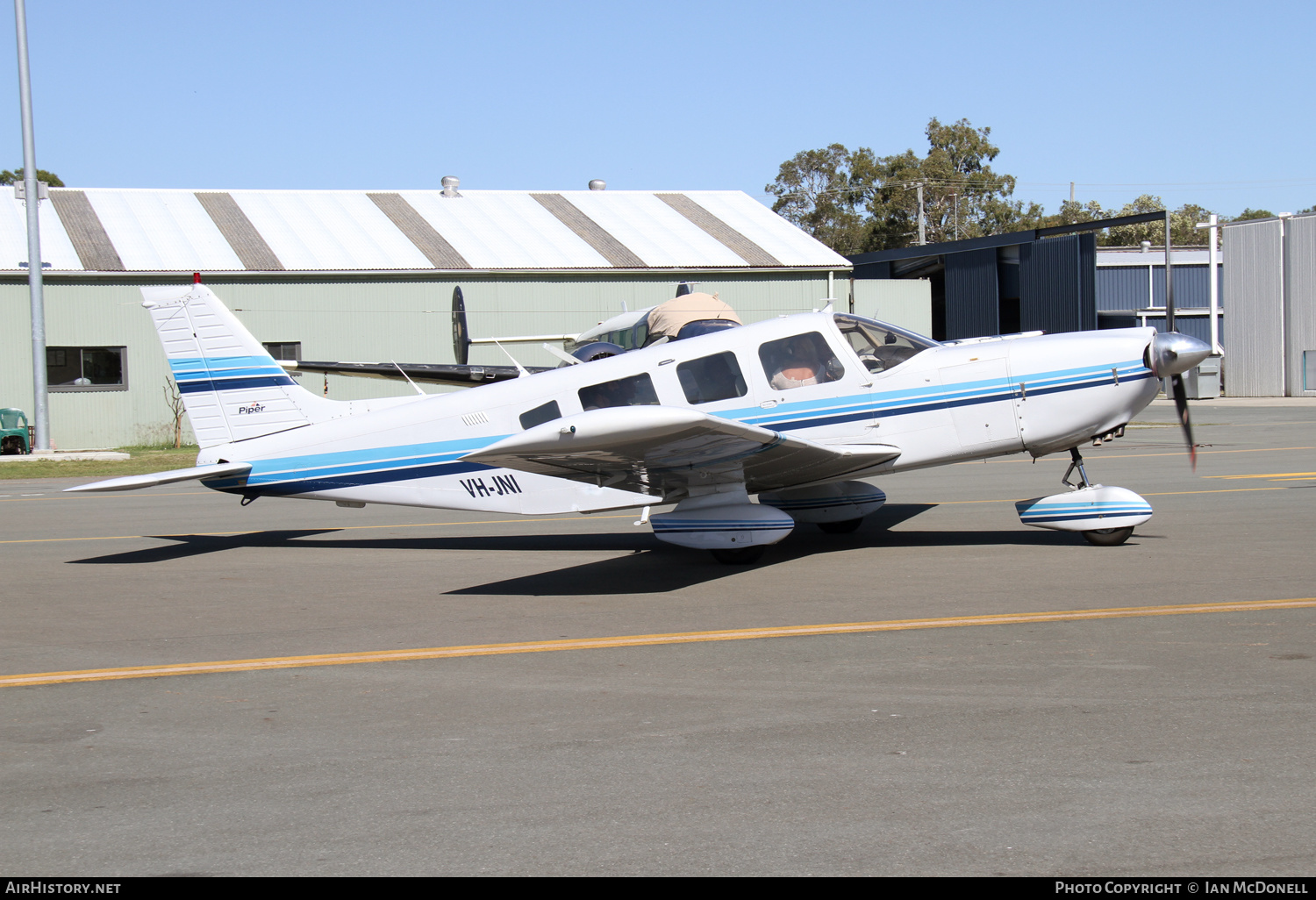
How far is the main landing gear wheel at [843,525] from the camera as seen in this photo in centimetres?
1092

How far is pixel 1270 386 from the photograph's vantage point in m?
43.0

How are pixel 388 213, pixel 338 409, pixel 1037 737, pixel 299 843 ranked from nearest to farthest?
pixel 299 843
pixel 1037 737
pixel 338 409
pixel 388 213

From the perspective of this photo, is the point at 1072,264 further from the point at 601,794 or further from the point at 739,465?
the point at 601,794

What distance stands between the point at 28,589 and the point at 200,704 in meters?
4.64

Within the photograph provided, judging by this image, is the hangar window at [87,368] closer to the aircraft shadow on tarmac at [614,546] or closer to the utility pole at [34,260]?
the utility pole at [34,260]

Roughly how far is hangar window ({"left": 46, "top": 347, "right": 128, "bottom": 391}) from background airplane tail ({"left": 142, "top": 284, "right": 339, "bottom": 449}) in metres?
20.7

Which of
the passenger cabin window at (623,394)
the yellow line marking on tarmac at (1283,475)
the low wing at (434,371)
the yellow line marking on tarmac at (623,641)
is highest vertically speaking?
the low wing at (434,371)

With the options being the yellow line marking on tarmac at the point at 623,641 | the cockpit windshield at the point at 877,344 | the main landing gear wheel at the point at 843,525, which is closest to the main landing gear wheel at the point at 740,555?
the main landing gear wheel at the point at 843,525

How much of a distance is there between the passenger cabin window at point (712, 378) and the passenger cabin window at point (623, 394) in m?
0.30

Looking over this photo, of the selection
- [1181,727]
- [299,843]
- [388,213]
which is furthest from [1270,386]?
[299,843]

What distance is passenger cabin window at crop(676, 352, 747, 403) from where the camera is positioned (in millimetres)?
9852

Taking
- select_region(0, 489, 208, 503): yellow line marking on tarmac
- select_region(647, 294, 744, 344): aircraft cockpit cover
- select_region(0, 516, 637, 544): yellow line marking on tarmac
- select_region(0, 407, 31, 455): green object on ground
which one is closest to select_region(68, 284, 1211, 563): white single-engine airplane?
select_region(0, 516, 637, 544): yellow line marking on tarmac

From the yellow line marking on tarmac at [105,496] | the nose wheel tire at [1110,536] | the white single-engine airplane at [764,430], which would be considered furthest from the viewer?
the yellow line marking on tarmac at [105,496]

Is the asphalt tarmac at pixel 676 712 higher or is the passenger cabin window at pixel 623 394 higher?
the passenger cabin window at pixel 623 394
